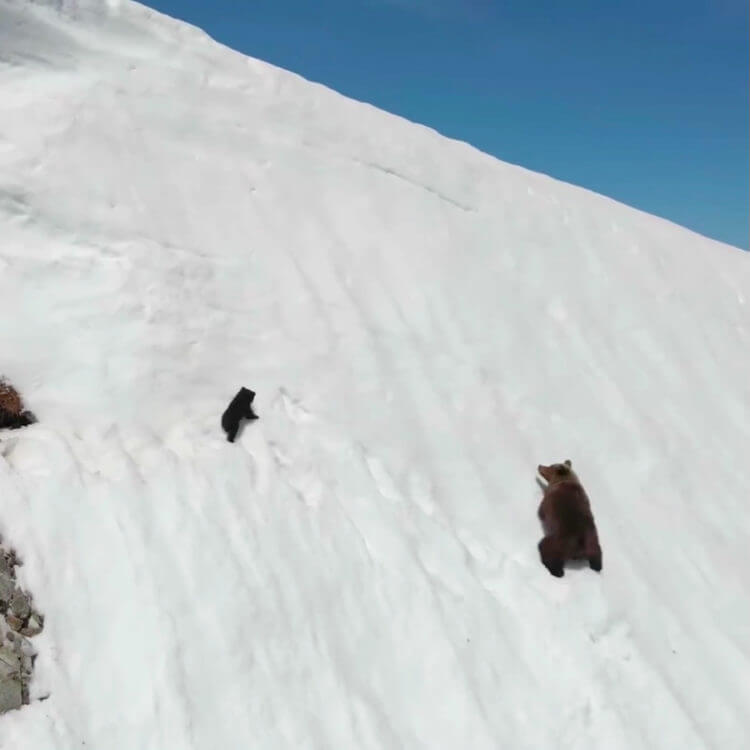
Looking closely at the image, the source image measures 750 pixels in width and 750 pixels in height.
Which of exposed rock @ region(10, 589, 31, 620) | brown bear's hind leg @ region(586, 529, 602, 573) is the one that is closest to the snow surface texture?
exposed rock @ region(10, 589, 31, 620)

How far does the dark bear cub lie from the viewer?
5.71 metres

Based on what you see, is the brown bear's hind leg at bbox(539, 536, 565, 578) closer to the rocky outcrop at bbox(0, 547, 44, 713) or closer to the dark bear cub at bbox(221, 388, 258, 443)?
the dark bear cub at bbox(221, 388, 258, 443)

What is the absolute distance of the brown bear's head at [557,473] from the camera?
21.8 feet

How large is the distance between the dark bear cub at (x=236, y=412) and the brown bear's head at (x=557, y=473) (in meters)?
2.56

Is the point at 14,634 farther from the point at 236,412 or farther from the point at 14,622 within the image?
the point at 236,412

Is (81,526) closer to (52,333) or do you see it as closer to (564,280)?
(52,333)

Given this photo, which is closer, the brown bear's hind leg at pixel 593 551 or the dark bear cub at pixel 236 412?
the dark bear cub at pixel 236 412

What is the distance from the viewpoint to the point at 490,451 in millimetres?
6957

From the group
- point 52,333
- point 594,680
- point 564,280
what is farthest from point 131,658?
point 564,280

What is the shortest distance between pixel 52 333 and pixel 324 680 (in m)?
3.13

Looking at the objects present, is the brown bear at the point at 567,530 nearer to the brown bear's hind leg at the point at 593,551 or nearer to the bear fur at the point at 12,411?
the brown bear's hind leg at the point at 593,551

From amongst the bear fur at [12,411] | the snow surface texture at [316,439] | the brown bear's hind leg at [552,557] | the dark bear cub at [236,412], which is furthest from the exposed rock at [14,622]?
the brown bear's hind leg at [552,557]

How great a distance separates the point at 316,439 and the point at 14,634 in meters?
2.68

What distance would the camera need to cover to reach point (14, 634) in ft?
12.8
